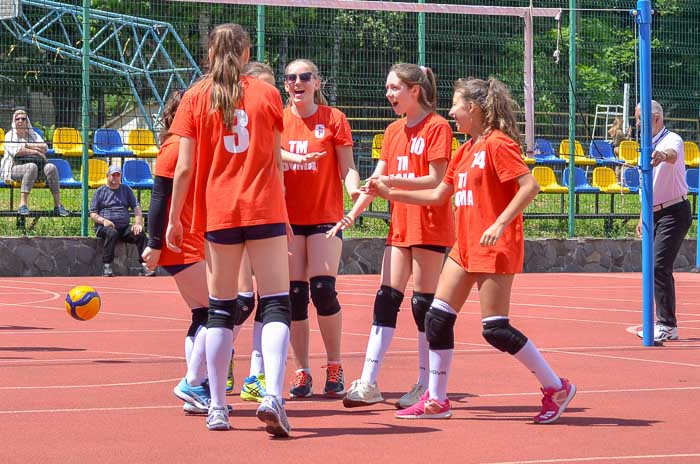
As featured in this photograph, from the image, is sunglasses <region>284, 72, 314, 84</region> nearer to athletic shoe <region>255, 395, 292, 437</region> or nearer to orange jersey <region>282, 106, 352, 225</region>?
orange jersey <region>282, 106, 352, 225</region>

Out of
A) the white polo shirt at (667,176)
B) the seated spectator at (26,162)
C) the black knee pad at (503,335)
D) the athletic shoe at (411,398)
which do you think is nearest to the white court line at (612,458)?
the black knee pad at (503,335)

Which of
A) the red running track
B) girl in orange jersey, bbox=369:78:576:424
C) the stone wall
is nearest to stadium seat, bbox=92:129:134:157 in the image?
the stone wall

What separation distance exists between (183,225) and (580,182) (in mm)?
14227

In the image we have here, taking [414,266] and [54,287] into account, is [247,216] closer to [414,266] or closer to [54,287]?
[414,266]

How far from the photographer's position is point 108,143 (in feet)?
61.9

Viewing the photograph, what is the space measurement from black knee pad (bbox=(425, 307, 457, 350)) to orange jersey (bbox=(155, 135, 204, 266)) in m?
1.42

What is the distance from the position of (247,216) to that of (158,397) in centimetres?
185

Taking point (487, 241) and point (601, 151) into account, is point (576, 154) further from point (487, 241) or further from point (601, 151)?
point (487, 241)

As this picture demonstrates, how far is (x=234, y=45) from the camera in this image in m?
6.65

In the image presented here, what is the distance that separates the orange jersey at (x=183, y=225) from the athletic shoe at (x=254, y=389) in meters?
0.82

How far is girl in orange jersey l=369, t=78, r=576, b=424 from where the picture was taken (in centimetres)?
698

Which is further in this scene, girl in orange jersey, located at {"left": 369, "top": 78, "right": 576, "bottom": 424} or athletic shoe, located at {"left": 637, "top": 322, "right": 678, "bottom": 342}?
athletic shoe, located at {"left": 637, "top": 322, "right": 678, "bottom": 342}

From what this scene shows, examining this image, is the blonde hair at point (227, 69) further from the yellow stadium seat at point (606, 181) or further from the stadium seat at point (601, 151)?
the yellow stadium seat at point (606, 181)

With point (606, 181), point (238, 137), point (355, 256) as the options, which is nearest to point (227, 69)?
point (238, 137)
